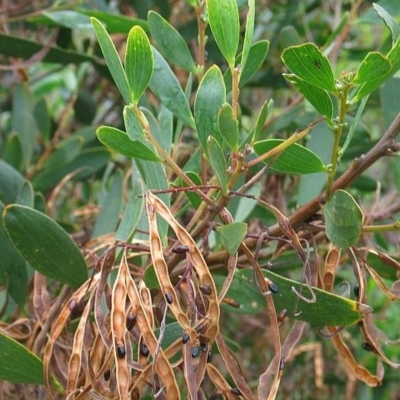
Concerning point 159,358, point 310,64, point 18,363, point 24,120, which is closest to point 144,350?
point 159,358

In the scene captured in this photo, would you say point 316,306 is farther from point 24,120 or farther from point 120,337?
point 24,120

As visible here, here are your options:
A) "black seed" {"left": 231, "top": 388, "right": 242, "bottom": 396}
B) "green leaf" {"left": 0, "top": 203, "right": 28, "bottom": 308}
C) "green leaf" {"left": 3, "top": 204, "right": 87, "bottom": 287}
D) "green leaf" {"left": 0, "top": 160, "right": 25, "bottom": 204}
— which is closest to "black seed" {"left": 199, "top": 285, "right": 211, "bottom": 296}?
"black seed" {"left": 231, "top": 388, "right": 242, "bottom": 396}

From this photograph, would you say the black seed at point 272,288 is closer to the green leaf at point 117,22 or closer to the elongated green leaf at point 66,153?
the green leaf at point 117,22

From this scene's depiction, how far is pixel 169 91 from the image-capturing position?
675mm

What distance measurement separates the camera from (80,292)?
23.9 inches

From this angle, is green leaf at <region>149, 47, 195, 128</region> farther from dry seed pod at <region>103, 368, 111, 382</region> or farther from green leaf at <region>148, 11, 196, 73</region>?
dry seed pod at <region>103, 368, 111, 382</region>

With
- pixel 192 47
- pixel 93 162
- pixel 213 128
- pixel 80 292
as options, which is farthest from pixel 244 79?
pixel 192 47

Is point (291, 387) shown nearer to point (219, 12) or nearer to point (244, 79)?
point (244, 79)

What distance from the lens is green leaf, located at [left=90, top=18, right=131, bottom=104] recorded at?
523mm

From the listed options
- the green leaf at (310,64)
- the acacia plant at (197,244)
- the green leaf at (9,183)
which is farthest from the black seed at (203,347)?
the green leaf at (9,183)

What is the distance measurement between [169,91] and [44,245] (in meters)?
0.19

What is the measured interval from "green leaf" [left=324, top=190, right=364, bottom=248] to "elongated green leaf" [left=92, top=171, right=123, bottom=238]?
0.36 m

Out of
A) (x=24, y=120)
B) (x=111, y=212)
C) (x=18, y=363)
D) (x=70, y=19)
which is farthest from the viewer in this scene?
(x=24, y=120)

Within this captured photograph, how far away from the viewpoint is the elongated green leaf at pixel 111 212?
0.87 m
